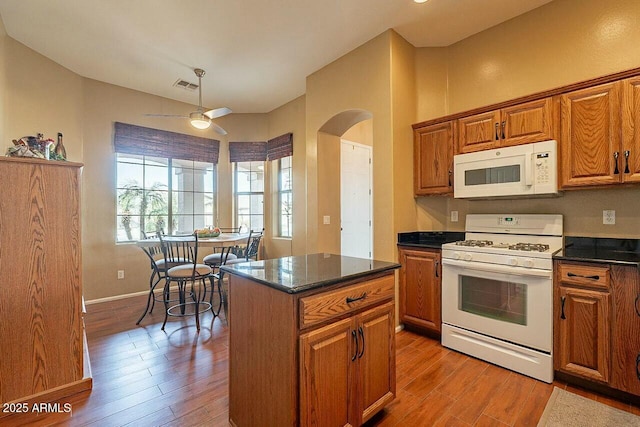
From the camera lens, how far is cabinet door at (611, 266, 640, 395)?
1854 millimetres

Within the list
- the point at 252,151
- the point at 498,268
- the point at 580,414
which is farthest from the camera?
the point at 252,151

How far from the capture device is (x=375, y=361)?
1.65 meters

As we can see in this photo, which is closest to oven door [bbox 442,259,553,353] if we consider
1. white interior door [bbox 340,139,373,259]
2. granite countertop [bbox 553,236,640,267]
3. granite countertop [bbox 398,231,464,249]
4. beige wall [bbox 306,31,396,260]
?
granite countertop [bbox 553,236,640,267]

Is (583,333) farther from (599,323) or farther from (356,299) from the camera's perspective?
(356,299)

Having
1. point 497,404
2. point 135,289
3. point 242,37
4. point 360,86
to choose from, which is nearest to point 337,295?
point 497,404

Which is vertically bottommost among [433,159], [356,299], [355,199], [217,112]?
[356,299]

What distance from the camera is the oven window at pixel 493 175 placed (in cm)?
255

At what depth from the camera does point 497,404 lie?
192 centimetres

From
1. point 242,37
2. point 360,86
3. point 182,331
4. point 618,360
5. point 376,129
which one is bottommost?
point 182,331

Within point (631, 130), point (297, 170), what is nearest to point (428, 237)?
point (631, 130)

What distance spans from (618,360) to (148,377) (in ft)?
10.7

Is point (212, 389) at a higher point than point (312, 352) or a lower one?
lower

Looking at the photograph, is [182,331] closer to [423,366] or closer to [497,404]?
[423,366]

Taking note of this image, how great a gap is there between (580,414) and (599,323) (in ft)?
1.93
